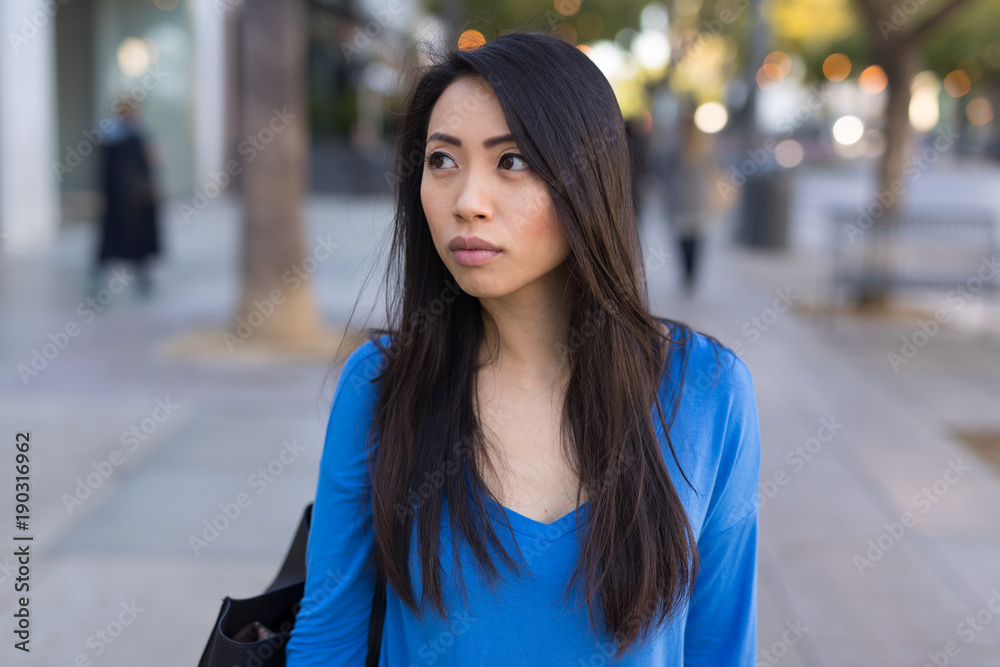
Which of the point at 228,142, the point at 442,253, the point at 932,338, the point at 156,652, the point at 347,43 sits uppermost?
the point at 347,43

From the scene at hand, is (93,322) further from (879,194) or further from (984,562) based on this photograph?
(879,194)

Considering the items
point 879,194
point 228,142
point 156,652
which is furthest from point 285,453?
point 228,142

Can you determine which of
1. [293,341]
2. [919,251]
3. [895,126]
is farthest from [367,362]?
[895,126]

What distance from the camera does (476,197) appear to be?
151 cm

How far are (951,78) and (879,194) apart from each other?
35670mm

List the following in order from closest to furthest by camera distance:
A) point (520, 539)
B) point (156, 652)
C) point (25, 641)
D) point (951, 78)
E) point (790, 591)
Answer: point (520, 539) < point (25, 641) < point (156, 652) < point (790, 591) < point (951, 78)

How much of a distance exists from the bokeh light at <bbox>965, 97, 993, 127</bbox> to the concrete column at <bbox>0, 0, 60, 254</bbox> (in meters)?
61.0

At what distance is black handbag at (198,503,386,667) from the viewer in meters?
1.57

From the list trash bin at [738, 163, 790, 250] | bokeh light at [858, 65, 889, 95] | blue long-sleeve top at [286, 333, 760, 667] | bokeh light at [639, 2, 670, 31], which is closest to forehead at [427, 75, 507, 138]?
blue long-sleeve top at [286, 333, 760, 667]

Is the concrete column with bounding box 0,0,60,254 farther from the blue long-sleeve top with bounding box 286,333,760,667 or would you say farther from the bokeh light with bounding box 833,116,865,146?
the bokeh light with bounding box 833,116,865,146

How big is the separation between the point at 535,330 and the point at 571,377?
0.11m

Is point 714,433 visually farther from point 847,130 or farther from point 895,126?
point 847,130

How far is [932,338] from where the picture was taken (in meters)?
9.17

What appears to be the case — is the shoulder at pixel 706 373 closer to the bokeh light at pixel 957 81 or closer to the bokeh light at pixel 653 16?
the bokeh light at pixel 653 16
